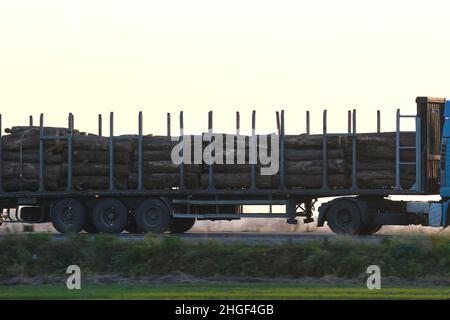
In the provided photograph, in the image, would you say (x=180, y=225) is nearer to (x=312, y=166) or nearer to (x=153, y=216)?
(x=153, y=216)

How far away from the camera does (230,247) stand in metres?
24.8

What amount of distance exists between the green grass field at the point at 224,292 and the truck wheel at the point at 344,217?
410 inches

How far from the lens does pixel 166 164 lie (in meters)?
35.0

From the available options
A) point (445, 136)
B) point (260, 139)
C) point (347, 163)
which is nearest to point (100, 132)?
point (260, 139)

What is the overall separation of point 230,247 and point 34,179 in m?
13.2

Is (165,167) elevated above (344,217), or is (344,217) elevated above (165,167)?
(165,167)

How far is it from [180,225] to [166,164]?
2.42m

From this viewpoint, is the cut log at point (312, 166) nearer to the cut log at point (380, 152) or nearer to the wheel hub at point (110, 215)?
the cut log at point (380, 152)

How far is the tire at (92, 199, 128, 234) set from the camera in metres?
35.3

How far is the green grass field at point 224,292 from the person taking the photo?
1959 cm

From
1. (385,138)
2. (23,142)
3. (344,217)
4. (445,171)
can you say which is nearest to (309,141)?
(385,138)

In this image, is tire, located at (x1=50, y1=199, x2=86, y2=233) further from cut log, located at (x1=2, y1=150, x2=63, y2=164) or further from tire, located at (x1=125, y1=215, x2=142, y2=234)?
tire, located at (x1=125, y1=215, x2=142, y2=234)
